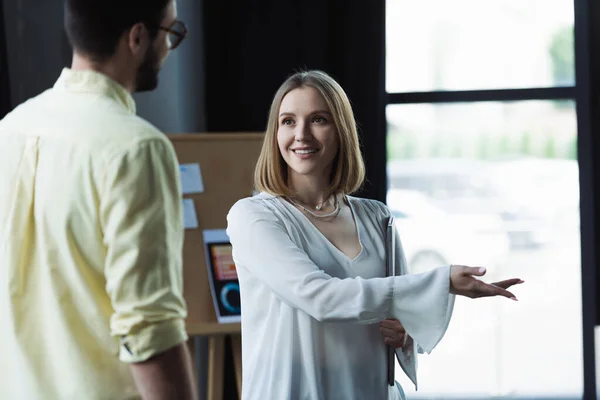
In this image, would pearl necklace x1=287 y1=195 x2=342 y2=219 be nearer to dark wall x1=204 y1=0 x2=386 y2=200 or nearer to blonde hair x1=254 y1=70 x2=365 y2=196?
blonde hair x1=254 y1=70 x2=365 y2=196

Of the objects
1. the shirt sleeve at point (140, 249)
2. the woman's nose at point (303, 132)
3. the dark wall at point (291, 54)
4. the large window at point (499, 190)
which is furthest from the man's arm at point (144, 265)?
the large window at point (499, 190)

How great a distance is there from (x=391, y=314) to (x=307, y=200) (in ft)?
1.39

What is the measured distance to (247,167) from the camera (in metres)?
3.52

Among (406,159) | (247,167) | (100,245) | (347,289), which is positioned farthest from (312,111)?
(406,159)

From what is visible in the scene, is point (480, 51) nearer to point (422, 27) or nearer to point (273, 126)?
point (422, 27)

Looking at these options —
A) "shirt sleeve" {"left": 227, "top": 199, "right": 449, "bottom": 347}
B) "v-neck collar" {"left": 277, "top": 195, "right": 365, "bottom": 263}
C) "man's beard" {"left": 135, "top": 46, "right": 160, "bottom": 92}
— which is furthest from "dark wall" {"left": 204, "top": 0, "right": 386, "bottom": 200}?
"man's beard" {"left": 135, "top": 46, "right": 160, "bottom": 92}

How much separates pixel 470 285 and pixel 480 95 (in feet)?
8.94

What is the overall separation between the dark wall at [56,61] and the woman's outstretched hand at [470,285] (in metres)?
2.49

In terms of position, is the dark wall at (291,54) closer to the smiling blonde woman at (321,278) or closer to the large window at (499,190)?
the large window at (499,190)

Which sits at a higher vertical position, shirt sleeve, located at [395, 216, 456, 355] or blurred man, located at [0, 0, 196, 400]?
blurred man, located at [0, 0, 196, 400]

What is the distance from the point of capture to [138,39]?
1159 millimetres

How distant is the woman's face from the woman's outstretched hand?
47 cm

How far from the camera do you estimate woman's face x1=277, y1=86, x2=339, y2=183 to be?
76.1 inches

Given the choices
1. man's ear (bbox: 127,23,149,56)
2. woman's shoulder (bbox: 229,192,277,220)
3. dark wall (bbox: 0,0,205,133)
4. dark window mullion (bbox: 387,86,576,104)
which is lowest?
woman's shoulder (bbox: 229,192,277,220)
